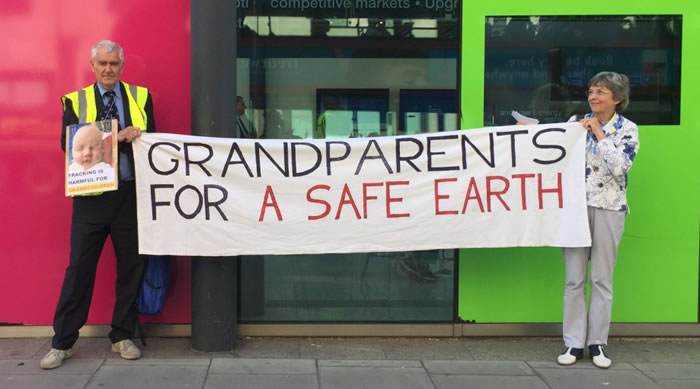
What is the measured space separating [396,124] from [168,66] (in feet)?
5.78

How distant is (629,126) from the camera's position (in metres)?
4.39

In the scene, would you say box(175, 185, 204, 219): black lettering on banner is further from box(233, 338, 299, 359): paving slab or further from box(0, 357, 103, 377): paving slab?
box(0, 357, 103, 377): paving slab

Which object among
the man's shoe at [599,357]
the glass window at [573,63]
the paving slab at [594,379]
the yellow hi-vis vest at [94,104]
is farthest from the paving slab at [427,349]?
the yellow hi-vis vest at [94,104]

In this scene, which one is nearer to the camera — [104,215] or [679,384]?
[679,384]

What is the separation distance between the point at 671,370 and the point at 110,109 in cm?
416

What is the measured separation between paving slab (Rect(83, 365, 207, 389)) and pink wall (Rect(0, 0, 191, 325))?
3.45 feet

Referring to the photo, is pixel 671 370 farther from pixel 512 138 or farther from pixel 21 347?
pixel 21 347

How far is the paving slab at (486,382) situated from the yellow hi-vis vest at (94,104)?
8.31ft

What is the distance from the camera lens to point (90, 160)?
4.27 m

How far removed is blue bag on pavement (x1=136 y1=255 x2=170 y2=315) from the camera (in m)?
4.79

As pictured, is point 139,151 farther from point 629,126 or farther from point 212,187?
point 629,126

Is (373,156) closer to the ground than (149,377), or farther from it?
farther from it

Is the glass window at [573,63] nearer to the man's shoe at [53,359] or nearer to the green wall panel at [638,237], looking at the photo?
the green wall panel at [638,237]

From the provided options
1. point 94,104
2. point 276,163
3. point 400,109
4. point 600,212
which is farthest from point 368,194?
point 94,104
